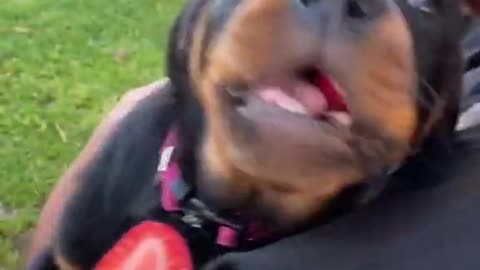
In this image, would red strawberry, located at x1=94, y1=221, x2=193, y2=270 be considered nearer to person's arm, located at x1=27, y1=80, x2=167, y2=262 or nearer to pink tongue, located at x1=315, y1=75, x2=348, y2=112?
person's arm, located at x1=27, y1=80, x2=167, y2=262

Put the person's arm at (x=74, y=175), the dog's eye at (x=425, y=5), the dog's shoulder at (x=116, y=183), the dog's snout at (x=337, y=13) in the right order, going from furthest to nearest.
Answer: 1. the person's arm at (x=74, y=175)
2. the dog's shoulder at (x=116, y=183)
3. the dog's eye at (x=425, y=5)
4. the dog's snout at (x=337, y=13)

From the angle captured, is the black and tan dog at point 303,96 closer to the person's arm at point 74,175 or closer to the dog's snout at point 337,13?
the dog's snout at point 337,13

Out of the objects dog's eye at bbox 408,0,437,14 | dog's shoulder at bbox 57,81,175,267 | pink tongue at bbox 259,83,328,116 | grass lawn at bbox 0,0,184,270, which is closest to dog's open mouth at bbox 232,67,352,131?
pink tongue at bbox 259,83,328,116

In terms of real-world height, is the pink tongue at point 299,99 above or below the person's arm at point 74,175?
above

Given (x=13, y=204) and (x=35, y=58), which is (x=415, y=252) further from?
(x=35, y=58)

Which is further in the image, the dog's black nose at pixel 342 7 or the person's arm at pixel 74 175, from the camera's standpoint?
the person's arm at pixel 74 175

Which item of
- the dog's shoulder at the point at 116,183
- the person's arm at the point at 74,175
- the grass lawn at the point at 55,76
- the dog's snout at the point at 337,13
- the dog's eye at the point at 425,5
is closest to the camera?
the dog's snout at the point at 337,13

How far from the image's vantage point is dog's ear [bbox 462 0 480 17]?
164 centimetres

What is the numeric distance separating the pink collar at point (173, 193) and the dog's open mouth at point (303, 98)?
21 cm

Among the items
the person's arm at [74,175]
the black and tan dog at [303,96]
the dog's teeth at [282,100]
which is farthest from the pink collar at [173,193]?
the dog's teeth at [282,100]

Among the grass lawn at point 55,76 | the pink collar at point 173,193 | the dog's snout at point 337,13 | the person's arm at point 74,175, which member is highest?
the dog's snout at point 337,13

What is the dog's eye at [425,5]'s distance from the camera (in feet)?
5.13

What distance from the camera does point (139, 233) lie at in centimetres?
169

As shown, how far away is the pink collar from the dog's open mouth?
212mm
